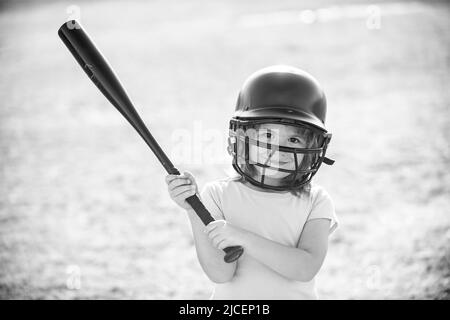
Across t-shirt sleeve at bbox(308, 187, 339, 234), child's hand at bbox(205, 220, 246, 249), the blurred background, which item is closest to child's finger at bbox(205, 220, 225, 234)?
child's hand at bbox(205, 220, 246, 249)

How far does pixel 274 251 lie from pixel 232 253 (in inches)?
6.4

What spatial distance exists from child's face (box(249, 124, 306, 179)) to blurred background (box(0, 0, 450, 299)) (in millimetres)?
1925

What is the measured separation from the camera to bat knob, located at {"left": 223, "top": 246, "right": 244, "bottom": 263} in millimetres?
1792

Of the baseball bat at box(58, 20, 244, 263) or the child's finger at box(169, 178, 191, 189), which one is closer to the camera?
the child's finger at box(169, 178, 191, 189)

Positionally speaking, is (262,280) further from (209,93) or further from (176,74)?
(176,74)

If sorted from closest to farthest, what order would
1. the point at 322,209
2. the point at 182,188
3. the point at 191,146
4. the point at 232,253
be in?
the point at 232,253 → the point at 182,188 → the point at 322,209 → the point at 191,146

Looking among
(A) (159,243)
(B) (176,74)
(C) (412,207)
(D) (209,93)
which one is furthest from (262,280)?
(B) (176,74)

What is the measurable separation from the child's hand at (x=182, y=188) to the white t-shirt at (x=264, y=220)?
14cm

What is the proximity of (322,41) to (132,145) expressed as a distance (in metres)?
7.06

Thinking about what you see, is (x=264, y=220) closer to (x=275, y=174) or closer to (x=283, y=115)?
(x=275, y=174)

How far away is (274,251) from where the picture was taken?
1849 mm

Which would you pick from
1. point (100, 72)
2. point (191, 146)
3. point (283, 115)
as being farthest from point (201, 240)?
point (191, 146)

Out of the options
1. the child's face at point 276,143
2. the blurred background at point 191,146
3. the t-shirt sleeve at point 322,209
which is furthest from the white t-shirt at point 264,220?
the blurred background at point 191,146

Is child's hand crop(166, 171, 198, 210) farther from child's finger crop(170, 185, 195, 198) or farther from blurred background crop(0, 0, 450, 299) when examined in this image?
blurred background crop(0, 0, 450, 299)
